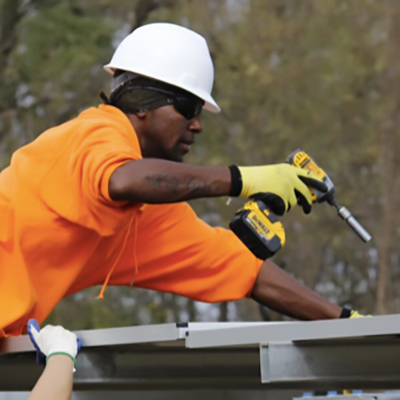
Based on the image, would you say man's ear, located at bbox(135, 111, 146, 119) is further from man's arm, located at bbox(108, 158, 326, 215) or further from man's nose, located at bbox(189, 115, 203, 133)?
man's arm, located at bbox(108, 158, 326, 215)

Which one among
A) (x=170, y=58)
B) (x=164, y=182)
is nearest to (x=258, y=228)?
(x=164, y=182)

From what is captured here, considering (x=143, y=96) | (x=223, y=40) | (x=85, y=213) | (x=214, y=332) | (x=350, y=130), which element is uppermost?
(x=223, y=40)

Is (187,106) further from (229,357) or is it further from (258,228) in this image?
(229,357)

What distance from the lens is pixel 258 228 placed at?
3.79 meters

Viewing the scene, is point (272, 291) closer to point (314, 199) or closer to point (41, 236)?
point (314, 199)

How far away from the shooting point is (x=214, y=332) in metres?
2.93

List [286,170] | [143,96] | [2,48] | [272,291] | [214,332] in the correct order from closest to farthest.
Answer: [214,332]
[286,170]
[143,96]
[272,291]
[2,48]

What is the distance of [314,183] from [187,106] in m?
0.68

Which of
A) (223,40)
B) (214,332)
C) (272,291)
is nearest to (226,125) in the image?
(223,40)

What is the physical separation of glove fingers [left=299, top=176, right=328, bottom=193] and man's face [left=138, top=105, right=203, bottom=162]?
0.64 m

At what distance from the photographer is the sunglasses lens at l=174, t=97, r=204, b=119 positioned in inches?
167

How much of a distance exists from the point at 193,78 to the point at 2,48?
35.8ft

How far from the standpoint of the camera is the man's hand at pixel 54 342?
3.07 m

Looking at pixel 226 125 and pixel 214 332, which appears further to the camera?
pixel 226 125
